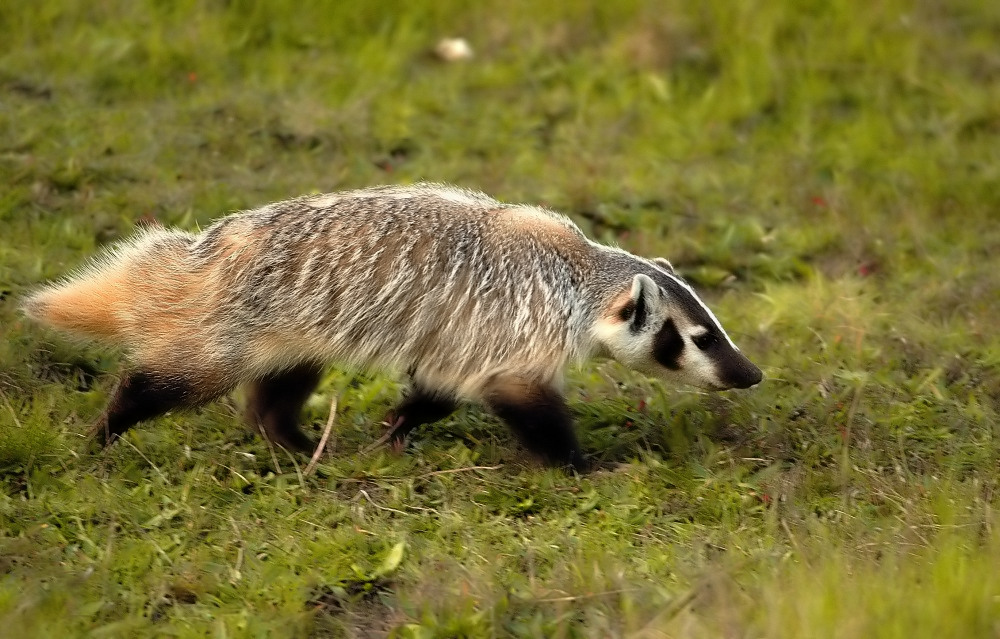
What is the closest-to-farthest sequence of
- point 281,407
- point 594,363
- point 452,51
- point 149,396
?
point 149,396 → point 281,407 → point 594,363 → point 452,51

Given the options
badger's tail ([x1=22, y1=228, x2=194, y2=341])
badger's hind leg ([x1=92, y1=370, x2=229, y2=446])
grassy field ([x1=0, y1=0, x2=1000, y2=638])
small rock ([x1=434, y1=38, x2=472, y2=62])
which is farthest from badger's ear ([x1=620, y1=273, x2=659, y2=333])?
small rock ([x1=434, y1=38, x2=472, y2=62])

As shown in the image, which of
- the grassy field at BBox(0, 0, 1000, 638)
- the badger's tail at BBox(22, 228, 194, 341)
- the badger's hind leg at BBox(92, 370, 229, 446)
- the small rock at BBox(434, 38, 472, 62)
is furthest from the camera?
the small rock at BBox(434, 38, 472, 62)

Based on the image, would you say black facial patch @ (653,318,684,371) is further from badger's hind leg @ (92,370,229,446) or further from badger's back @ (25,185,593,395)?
badger's hind leg @ (92,370,229,446)

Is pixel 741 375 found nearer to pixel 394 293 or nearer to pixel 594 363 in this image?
pixel 594 363

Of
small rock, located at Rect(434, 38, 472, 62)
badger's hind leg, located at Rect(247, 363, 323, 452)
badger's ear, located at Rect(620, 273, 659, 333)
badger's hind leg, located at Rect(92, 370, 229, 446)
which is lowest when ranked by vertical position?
badger's hind leg, located at Rect(247, 363, 323, 452)

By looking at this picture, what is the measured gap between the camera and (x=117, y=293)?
4660 mm

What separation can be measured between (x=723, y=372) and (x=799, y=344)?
3.65 ft

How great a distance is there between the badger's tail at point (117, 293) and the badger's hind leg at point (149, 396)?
23 centimetres

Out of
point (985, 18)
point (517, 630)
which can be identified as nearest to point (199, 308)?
point (517, 630)

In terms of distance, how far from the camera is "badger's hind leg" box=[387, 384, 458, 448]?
191 inches

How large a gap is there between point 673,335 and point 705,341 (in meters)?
0.13

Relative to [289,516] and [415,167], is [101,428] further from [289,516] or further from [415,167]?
[415,167]

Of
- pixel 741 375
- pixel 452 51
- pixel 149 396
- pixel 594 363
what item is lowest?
pixel 594 363

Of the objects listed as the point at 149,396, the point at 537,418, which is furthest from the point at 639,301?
the point at 149,396
